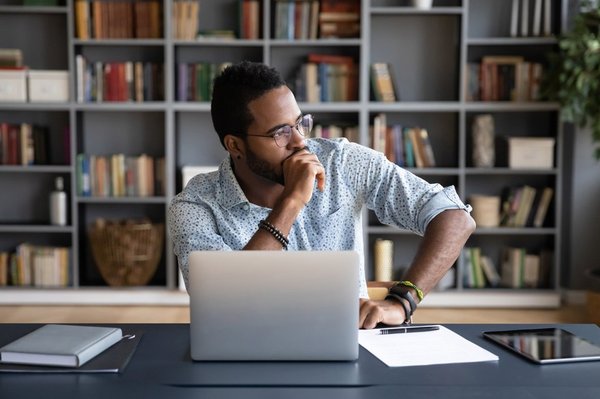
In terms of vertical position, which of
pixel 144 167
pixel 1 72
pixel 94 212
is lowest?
pixel 94 212

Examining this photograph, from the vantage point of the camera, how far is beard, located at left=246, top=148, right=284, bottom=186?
2.03m

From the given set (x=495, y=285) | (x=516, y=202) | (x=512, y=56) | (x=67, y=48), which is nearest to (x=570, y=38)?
(x=512, y=56)

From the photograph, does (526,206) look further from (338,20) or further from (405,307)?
(405,307)

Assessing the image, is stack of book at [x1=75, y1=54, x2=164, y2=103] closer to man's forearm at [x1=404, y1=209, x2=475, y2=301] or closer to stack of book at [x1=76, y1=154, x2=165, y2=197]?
stack of book at [x1=76, y1=154, x2=165, y2=197]

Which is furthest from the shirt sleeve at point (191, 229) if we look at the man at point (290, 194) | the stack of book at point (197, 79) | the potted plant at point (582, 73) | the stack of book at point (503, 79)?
the stack of book at point (503, 79)

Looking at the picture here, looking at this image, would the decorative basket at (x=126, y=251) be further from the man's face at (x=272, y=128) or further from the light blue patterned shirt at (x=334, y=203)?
the man's face at (x=272, y=128)

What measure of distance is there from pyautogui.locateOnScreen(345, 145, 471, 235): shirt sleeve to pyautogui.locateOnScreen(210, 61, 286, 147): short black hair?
1.04ft

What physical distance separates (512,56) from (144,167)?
2.38 metres

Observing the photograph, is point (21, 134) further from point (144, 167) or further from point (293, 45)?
point (293, 45)

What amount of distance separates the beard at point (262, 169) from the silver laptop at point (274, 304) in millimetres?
683

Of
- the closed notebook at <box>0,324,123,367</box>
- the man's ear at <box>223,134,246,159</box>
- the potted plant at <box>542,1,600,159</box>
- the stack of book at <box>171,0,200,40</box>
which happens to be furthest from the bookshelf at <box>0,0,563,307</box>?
the closed notebook at <box>0,324,123,367</box>

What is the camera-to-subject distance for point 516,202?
468cm

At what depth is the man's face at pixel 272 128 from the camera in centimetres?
200

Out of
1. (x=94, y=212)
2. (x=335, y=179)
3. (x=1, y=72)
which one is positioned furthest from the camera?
(x=94, y=212)
